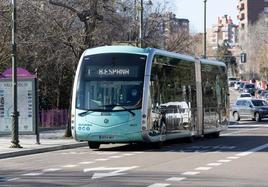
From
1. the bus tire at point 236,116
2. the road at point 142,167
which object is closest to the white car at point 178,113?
the road at point 142,167

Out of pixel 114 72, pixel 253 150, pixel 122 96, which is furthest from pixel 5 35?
pixel 253 150

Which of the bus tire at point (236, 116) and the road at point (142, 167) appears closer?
the road at point (142, 167)

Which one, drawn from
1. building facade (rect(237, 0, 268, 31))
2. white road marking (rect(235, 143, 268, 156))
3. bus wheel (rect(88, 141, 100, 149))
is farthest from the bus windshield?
building facade (rect(237, 0, 268, 31))

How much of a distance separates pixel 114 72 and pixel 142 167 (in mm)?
6010

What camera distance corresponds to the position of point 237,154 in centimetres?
2006

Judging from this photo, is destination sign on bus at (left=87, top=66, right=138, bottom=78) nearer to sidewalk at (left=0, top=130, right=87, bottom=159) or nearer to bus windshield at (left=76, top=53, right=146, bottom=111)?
bus windshield at (left=76, top=53, right=146, bottom=111)

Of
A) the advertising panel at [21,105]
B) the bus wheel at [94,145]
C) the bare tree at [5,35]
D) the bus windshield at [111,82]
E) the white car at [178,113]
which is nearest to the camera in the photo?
the bus windshield at [111,82]

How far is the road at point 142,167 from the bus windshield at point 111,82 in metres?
1.61

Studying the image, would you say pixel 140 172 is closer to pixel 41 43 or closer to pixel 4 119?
pixel 4 119

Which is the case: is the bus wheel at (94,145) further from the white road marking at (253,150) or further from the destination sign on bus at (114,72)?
the white road marking at (253,150)

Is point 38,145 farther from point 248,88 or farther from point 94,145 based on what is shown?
point 248,88

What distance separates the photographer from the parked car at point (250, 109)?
4903 centimetres

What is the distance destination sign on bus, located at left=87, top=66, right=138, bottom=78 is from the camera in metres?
21.3

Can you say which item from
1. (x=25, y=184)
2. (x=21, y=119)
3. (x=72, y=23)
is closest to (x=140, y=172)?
(x=25, y=184)
